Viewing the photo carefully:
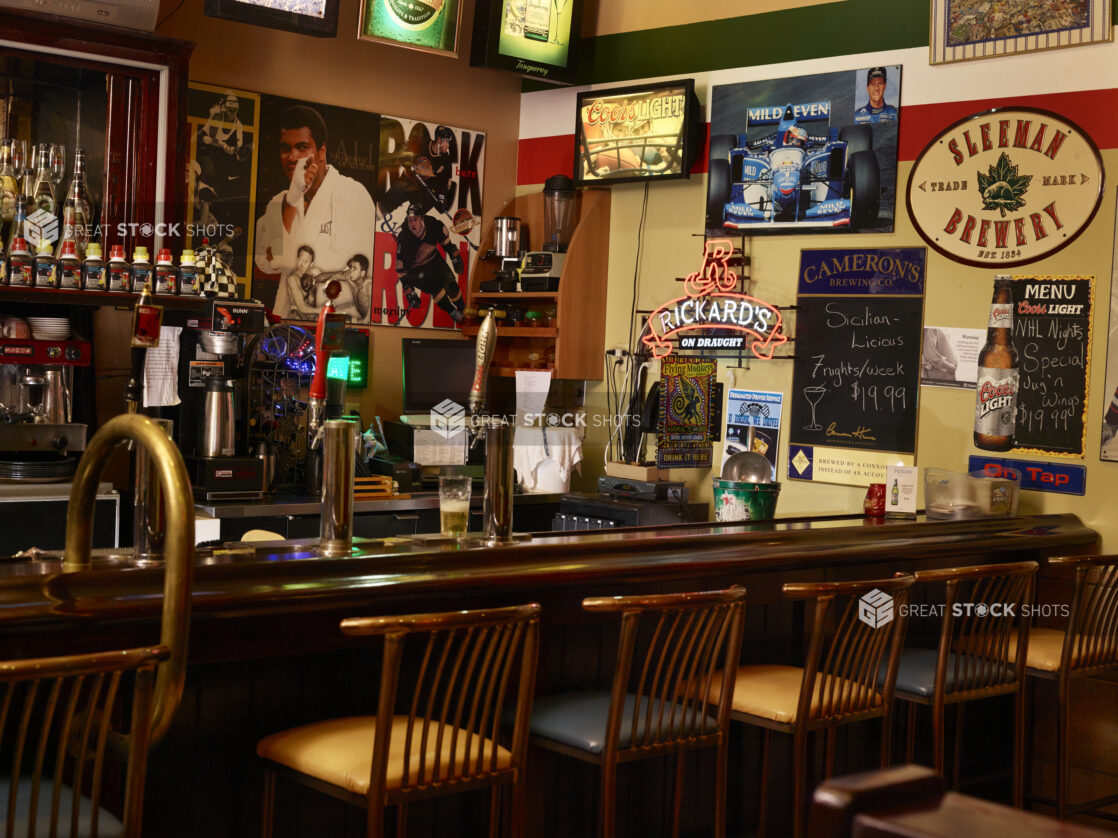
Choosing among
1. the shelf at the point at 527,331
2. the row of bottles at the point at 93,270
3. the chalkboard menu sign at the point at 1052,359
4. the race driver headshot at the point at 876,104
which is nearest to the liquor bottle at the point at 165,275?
the row of bottles at the point at 93,270

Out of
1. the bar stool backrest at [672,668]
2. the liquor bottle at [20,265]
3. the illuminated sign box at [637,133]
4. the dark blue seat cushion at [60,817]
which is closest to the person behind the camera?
the dark blue seat cushion at [60,817]

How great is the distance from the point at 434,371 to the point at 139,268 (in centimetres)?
177

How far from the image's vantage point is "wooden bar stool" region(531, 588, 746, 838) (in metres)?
2.45

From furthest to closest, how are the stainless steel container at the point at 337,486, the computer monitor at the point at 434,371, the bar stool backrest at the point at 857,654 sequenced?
the computer monitor at the point at 434,371
the bar stool backrest at the point at 857,654
the stainless steel container at the point at 337,486

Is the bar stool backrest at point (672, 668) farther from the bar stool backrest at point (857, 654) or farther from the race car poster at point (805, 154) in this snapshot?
the race car poster at point (805, 154)

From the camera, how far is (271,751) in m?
2.25

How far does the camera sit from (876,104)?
516 cm

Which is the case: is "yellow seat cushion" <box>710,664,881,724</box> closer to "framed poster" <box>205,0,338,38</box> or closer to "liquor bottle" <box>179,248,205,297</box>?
"liquor bottle" <box>179,248,205,297</box>

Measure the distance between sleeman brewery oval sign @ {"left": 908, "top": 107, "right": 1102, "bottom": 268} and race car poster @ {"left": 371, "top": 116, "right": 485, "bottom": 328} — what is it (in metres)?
2.41

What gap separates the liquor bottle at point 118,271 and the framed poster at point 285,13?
1034 mm

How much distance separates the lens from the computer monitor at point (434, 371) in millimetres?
5852

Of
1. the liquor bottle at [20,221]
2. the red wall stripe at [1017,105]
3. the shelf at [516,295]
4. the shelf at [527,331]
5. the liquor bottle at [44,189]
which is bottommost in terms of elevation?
the shelf at [527,331]

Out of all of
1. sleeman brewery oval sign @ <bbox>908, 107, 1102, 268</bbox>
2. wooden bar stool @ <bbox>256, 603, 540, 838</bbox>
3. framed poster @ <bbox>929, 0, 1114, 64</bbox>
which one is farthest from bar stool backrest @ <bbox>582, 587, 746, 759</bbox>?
framed poster @ <bbox>929, 0, 1114, 64</bbox>

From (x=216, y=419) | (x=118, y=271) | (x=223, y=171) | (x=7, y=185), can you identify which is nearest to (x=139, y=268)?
(x=118, y=271)
